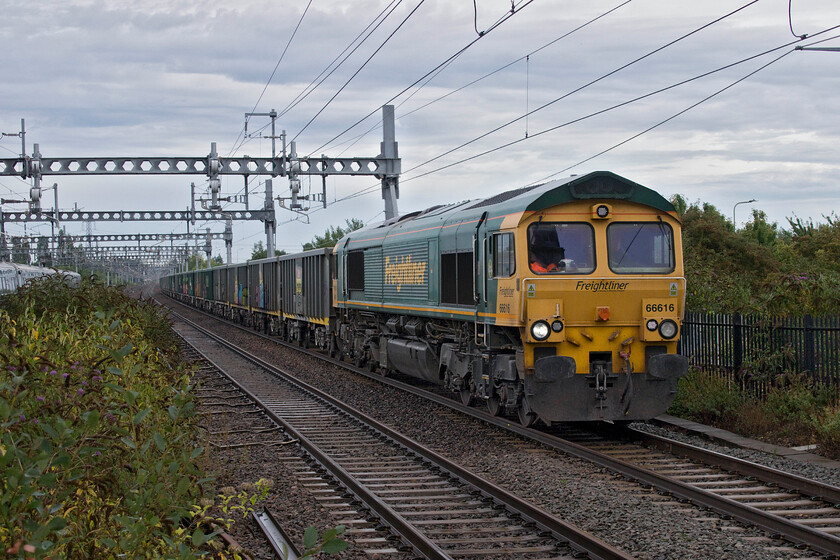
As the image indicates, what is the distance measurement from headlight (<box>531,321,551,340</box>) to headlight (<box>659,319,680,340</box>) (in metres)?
1.46

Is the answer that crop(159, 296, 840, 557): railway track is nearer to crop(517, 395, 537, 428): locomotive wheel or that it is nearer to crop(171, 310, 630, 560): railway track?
crop(517, 395, 537, 428): locomotive wheel

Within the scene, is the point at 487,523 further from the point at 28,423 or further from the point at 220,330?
the point at 220,330

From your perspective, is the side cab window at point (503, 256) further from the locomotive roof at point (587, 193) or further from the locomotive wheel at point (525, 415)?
the locomotive wheel at point (525, 415)

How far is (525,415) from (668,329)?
2.15 m

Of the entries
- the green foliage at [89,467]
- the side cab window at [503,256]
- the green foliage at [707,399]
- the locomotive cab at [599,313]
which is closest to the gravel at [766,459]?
the locomotive cab at [599,313]

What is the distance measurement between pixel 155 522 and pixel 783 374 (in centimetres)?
1028

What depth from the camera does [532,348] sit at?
11.0m

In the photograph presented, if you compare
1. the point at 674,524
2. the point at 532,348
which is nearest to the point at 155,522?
the point at 674,524

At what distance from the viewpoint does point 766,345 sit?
13.0 meters

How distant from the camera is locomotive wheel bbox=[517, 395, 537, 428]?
11521 mm

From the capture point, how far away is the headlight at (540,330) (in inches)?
428

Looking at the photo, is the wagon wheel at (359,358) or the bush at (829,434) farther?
the wagon wheel at (359,358)

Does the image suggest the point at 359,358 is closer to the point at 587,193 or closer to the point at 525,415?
the point at 525,415

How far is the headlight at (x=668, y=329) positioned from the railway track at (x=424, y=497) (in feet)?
10.7
